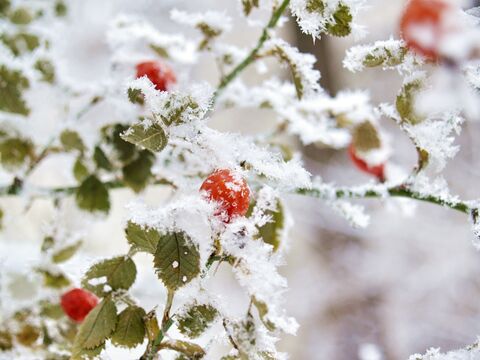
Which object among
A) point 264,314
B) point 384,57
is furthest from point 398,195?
point 264,314

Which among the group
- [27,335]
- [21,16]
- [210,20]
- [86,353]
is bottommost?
[86,353]

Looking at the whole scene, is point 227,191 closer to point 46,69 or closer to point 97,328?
point 97,328

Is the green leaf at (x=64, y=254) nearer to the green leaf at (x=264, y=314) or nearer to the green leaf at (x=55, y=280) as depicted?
the green leaf at (x=55, y=280)

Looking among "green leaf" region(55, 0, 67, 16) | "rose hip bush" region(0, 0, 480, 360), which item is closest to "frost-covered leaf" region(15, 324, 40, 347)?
"rose hip bush" region(0, 0, 480, 360)

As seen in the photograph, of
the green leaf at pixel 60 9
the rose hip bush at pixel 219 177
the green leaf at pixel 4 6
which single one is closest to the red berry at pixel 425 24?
the rose hip bush at pixel 219 177

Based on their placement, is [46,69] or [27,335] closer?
[27,335]

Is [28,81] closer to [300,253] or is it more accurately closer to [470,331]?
[470,331]

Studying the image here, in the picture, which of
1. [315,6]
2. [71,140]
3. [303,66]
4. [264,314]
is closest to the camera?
[264,314]

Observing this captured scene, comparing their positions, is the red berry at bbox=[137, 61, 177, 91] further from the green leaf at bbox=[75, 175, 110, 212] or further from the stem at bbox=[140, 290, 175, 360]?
the stem at bbox=[140, 290, 175, 360]
